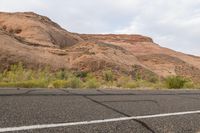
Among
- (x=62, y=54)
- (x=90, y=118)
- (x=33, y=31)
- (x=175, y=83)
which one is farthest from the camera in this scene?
(x=33, y=31)

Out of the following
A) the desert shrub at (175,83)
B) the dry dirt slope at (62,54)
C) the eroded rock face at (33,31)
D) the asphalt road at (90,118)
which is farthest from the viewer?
the eroded rock face at (33,31)

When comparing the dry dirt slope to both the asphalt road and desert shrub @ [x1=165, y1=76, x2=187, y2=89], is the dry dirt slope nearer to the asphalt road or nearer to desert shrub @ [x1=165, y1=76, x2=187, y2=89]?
desert shrub @ [x1=165, y1=76, x2=187, y2=89]

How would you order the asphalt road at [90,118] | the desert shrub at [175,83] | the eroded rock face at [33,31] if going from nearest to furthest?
the asphalt road at [90,118] → the desert shrub at [175,83] → the eroded rock face at [33,31]

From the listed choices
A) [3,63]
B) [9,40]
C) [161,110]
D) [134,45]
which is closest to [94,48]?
[9,40]

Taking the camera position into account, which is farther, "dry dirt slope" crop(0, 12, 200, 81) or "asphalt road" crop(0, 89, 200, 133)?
"dry dirt slope" crop(0, 12, 200, 81)

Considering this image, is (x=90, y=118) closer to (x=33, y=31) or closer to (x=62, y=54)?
(x=62, y=54)

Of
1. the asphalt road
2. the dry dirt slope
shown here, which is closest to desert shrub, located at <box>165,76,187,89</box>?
the asphalt road

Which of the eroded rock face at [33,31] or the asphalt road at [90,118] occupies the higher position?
the eroded rock face at [33,31]

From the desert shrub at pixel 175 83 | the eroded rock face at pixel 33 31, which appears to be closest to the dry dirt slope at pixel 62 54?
the eroded rock face at pixel 33 31

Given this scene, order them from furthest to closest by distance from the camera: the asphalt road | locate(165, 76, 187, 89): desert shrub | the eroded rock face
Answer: the eroded rock face < locate(165, 76, 187, 89): desert shrub < the asphalt road

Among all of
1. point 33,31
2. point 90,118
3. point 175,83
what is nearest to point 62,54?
point 33,31

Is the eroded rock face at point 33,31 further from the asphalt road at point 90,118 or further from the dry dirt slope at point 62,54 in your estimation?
the asphalt road at point 90,118

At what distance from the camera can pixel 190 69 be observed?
5734cm

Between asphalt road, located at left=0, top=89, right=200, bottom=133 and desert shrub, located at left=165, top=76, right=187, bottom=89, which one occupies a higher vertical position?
desert shrub, located at left=165, top=76, right=187, bottom=89
